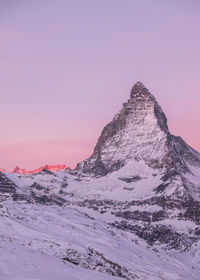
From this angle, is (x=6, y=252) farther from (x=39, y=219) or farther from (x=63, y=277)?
(x=39, y=219)

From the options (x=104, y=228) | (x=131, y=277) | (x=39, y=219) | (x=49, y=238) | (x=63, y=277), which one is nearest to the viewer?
(x=63, y=277)

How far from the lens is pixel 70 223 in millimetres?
73812

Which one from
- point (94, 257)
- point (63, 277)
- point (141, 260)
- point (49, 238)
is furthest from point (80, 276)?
point (141, 260)

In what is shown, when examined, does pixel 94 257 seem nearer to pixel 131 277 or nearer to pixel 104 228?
pixel 131 277

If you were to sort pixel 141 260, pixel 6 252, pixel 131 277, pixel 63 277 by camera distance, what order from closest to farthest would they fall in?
pixel 63 277 → pixel 6 252 → pixel 131 277 → pixel 141 260

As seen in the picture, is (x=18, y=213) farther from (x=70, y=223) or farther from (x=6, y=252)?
(x=6, y=252)

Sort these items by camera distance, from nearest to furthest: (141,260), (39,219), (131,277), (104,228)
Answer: (131,277)
(141,260)
(39,219)
(104,228)

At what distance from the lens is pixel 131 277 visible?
5484 cm

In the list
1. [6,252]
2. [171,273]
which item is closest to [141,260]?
[171,273]

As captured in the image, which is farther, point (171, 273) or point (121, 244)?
point (121, 244)

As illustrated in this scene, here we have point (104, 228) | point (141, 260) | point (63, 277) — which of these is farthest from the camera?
point (104, 228)

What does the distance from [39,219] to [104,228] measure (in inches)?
485

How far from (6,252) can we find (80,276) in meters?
6.19

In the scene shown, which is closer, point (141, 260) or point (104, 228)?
point (141, 260)
